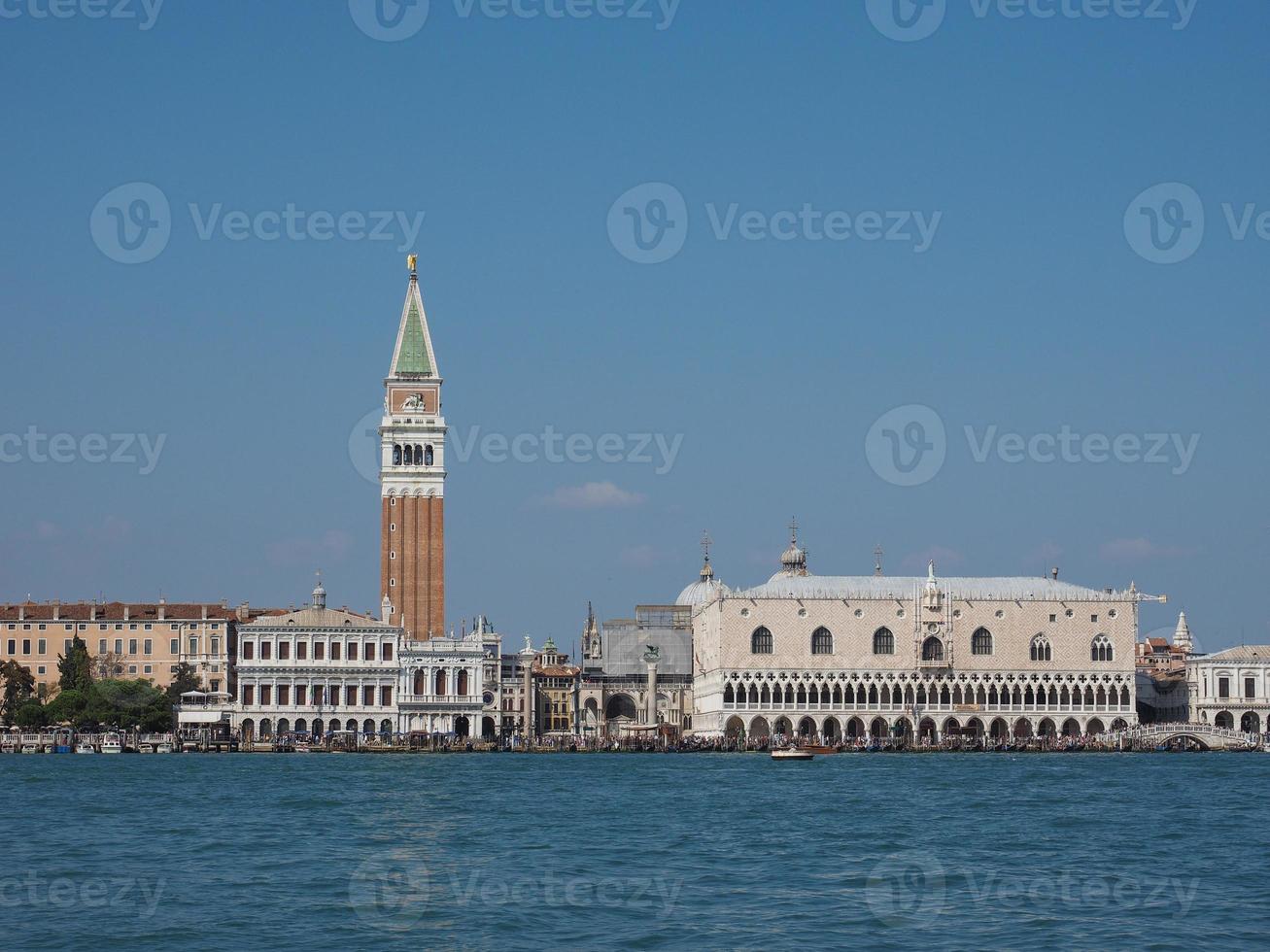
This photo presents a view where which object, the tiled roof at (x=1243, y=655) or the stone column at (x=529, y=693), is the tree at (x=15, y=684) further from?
the tiled roof at (x=1243, y=655)

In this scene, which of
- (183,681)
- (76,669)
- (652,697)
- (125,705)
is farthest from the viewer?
(652,697)

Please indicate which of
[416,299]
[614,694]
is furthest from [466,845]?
[614,694]

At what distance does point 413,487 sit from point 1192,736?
41632 mm

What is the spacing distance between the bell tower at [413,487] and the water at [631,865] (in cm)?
4100

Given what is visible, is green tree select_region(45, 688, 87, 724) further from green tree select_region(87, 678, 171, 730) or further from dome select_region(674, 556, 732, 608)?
dome select_region(674, 556, 732, 608)

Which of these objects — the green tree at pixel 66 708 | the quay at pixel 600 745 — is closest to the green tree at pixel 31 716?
the green tree at pixel 66 708

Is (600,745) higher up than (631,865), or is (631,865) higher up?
(600,745)

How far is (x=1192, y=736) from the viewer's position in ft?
304

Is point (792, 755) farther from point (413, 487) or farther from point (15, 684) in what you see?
point (15, 684)

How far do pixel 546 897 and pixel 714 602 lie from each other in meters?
71.6

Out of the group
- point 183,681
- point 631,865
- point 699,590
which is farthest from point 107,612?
point 631,865

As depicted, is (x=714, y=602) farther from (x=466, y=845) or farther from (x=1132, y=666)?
(x=466, y=845)

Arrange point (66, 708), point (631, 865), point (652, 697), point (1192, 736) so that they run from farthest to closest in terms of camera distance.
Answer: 1. point (652, 697)
2. point (1192, 736)
3. point (66, 708)
4. point (631, 865)

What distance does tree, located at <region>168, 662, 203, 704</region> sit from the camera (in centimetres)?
9700
